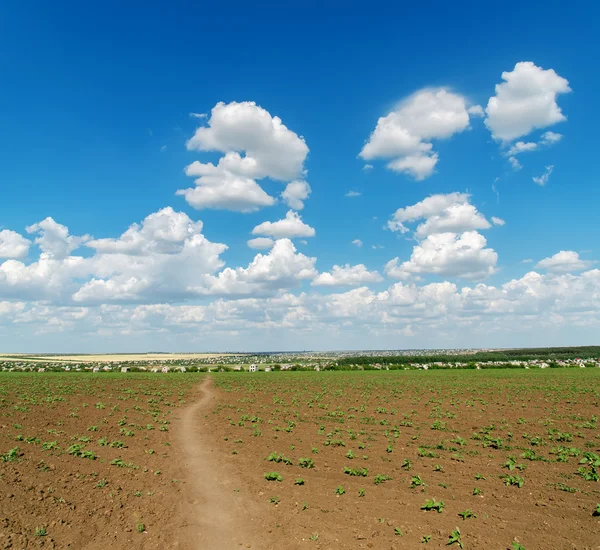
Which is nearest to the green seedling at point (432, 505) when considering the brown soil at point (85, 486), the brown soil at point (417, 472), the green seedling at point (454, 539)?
the brown soil at point (417, 472)

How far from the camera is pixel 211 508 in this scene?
14336 millimetres

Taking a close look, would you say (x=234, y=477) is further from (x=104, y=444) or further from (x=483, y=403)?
(x=483, y=403)

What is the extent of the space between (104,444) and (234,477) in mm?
8031

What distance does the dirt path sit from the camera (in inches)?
474

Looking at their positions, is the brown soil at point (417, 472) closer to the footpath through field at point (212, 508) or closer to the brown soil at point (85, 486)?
the footpath through field at point (212, 508)

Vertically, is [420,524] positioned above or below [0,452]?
below

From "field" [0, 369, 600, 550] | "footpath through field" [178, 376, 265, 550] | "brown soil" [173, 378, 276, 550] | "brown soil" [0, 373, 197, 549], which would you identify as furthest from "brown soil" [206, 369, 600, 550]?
"brown soil" [0, 373, 197, 549]

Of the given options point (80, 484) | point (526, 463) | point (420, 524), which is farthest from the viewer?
point (526, 463)

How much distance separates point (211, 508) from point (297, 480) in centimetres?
385

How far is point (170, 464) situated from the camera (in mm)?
19281

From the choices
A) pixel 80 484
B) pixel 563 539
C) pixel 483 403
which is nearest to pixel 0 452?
pixel 80 484

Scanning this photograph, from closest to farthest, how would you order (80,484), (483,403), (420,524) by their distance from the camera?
1. (420,524)
2. (80,484)
3. (483,403)

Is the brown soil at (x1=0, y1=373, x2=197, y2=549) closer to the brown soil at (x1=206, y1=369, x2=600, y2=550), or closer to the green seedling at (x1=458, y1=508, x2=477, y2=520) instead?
the brown soil at (x1=206, y1=369, x2=600, y2=550)

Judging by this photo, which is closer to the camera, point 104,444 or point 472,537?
point 472,537
